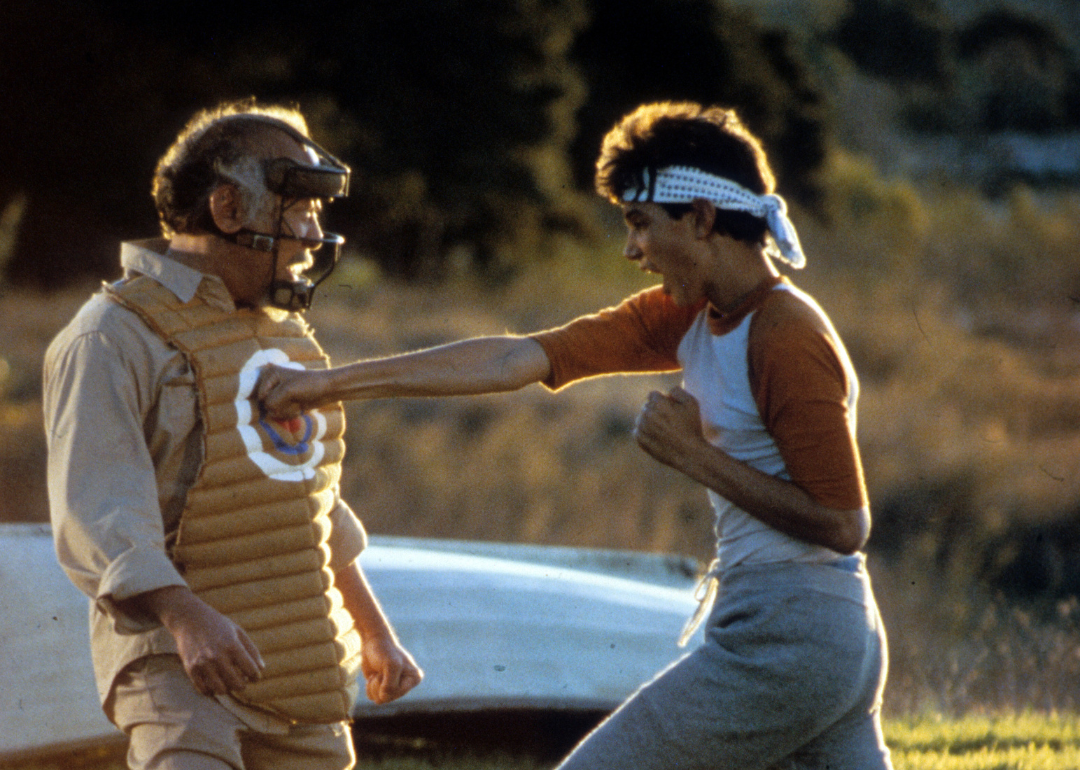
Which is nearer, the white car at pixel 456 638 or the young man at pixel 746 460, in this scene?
the young man at pixel 746 460

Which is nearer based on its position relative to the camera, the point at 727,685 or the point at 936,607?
the point at 727,685

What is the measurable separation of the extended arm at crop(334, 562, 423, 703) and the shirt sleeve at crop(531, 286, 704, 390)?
2.15 feet

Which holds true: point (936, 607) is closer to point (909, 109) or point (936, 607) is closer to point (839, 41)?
point (839, 41)

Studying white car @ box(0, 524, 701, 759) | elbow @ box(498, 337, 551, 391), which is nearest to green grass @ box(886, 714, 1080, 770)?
white car @ box(0, 524, 701, 759)

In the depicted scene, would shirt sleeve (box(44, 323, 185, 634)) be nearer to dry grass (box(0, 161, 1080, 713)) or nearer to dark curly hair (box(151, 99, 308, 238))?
dark curly hair (box(151, 99, 308, 238))

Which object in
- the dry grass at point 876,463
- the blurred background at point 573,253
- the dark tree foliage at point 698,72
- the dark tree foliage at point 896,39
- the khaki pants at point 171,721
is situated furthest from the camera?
the dark tree foliage at point 896,39

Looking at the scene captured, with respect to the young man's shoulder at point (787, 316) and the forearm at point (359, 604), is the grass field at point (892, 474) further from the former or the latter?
the young man's shoulder at point (787, 316)

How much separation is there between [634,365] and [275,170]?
0.92m

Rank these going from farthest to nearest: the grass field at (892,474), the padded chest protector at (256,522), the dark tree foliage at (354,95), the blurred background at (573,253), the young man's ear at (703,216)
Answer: the dark tree foliage at (354,95) < the blurred background at (573,253) < the grass field at (892,474) < the young man's ear at (703,216) < the padded chest protector at (256,522)

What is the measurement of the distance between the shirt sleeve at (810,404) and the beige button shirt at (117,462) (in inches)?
45.1

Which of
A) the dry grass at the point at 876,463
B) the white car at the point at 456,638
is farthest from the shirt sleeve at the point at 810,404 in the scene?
the dry grass at the point at 876,463

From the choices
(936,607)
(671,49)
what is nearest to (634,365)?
(936,607)

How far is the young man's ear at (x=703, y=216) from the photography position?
9.52 ft

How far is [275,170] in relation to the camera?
9.93 ft
